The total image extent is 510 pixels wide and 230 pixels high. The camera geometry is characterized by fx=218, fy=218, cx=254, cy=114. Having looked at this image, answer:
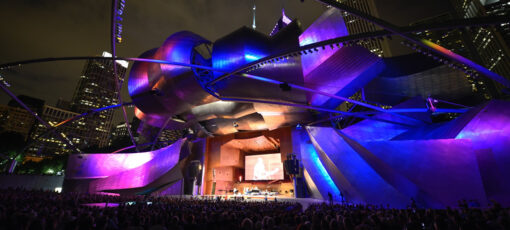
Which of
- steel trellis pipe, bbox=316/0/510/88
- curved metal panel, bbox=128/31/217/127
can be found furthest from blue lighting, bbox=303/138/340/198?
steel trellis pipe, bbox=316/0/510/88

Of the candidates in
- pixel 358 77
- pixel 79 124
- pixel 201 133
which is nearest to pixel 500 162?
pixel 358 77

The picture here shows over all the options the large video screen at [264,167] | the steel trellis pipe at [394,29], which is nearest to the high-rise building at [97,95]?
the large video screen at [264,167]

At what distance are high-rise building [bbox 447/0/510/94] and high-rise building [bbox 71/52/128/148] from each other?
132934 millimetres

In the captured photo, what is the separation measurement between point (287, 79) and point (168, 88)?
13287 millimetres

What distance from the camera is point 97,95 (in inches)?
4870

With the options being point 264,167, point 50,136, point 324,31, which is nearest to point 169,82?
point 324,31

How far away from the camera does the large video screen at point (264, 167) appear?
3306 centimetres

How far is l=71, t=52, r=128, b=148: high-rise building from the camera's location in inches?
4520

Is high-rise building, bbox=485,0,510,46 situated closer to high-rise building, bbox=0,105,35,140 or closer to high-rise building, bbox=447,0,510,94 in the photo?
high-rise building, bbox=447,0,510,94

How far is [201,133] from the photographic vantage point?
114ft

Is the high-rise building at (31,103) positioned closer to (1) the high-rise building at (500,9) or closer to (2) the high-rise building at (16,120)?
(2) the high-rise building at (16,120)

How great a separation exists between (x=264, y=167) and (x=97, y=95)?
12886 cm

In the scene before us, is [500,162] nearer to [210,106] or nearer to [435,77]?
[435,77]

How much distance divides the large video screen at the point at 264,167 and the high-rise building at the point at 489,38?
4153 cm
